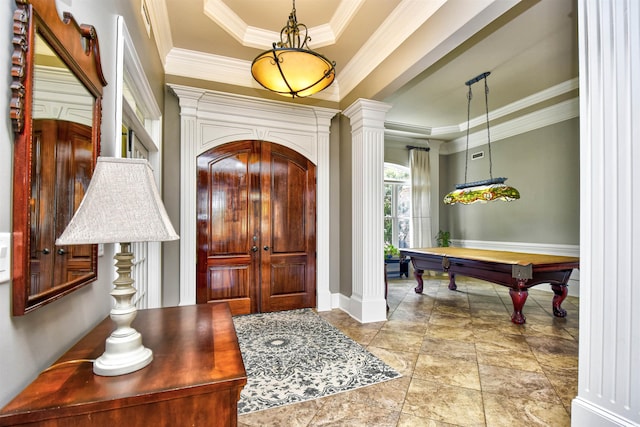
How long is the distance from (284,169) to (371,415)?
118 inches

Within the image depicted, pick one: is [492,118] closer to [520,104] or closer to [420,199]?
[520,104]

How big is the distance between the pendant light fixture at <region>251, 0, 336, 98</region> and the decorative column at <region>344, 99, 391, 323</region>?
3.69 ft

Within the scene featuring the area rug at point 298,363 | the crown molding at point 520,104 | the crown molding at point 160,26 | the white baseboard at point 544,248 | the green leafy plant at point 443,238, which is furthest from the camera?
the green leafy plant at point 443,238

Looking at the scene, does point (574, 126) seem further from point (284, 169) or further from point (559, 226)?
point (284, 169)

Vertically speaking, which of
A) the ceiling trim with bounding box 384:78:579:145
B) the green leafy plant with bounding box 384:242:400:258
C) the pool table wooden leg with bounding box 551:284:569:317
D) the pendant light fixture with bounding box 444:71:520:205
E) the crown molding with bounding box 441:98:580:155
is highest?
the ceiling trim with bounding box 384:78:579:145

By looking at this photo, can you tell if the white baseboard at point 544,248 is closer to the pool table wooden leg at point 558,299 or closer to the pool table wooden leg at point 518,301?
the pool table wooden leg at point 558,299

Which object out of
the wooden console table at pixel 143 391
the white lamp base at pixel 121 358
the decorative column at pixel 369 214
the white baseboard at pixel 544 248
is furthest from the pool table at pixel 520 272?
the white lamp base at pixel 121 358

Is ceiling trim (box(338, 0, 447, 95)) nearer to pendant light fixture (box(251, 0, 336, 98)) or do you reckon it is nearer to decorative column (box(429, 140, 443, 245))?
pendant light fixture (box(251, 0, 336, 98))

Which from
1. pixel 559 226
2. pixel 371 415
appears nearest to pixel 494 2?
pixel 371 415

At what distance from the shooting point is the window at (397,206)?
7.32 meters

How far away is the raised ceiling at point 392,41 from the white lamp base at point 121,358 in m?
2.74

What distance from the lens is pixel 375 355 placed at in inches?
110

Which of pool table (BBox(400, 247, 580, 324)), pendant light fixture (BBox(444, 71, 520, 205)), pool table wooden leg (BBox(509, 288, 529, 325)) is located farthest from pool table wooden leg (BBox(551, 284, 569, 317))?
pendant light fixture (BBox(444, 71, 520, 205))

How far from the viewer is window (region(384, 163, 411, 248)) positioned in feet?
24.0
